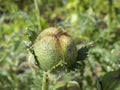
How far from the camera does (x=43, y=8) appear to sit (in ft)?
17.4

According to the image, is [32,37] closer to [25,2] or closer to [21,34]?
[21,34]

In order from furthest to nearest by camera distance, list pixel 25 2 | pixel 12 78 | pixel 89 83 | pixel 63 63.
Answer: pixel 25 2, pixel 12 78, pixel 89 83, pixel 63 63

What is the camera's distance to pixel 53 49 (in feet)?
3.45

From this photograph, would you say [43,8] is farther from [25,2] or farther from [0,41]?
[0,41]

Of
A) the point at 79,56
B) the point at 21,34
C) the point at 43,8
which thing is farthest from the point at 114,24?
the point at 43,8

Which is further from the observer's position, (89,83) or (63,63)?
(89,83)

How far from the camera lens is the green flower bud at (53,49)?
1.05 metres

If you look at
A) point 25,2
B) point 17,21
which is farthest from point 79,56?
point 25,2

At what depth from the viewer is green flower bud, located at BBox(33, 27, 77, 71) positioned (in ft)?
3.43

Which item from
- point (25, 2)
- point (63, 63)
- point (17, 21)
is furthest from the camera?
point (25, 2)

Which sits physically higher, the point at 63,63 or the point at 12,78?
the point at 63,63

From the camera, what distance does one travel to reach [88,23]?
2.57m

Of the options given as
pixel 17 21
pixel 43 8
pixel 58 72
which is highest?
pixel 58 72

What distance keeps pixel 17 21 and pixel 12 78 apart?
0.89m
